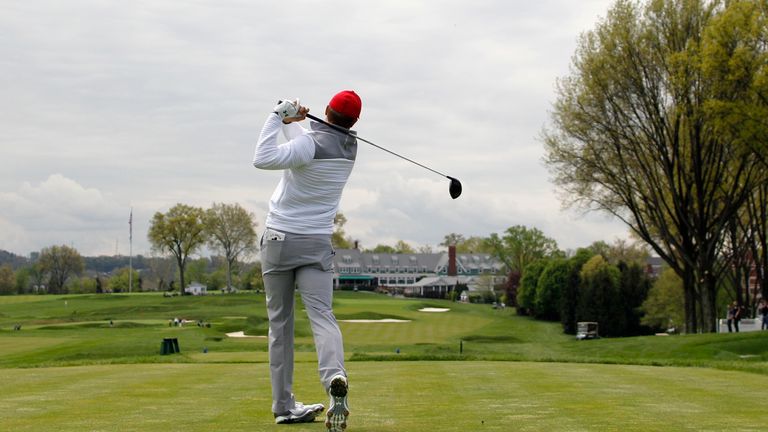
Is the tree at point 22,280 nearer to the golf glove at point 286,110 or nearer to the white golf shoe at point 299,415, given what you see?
the white golf shoe at point 299,415

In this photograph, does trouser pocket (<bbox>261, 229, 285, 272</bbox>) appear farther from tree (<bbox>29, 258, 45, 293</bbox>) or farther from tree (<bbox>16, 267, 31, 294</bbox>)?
tree (<bbox>16, 267, 31, 294</bbox>)

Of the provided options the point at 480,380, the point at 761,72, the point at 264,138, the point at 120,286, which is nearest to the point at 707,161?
the point at 761,72

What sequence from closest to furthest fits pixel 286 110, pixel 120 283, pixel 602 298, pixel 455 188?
pixel 286 110 → pixel 455 188 → pixel 602 298 → pixel 120 283

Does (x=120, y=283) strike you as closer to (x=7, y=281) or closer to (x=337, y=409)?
(x=7, y=281)

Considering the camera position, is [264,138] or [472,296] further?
[472,296]

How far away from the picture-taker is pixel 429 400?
9.46 meters

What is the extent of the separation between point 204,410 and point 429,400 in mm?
2454

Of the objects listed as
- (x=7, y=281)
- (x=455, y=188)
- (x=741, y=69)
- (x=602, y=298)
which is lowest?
(x=602, y=298)

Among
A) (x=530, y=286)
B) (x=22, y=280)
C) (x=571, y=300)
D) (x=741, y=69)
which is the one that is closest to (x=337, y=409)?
(x=741, y=69)

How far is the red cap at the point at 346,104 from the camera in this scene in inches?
291

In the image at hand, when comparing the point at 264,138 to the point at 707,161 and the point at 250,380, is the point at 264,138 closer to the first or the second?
the point at 250,380

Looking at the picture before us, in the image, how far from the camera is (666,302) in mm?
69062

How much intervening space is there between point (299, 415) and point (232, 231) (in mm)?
120094

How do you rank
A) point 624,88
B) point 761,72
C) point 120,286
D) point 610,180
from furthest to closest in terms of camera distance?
point 120,286
point 610,180
point 624,88
point 761,72
